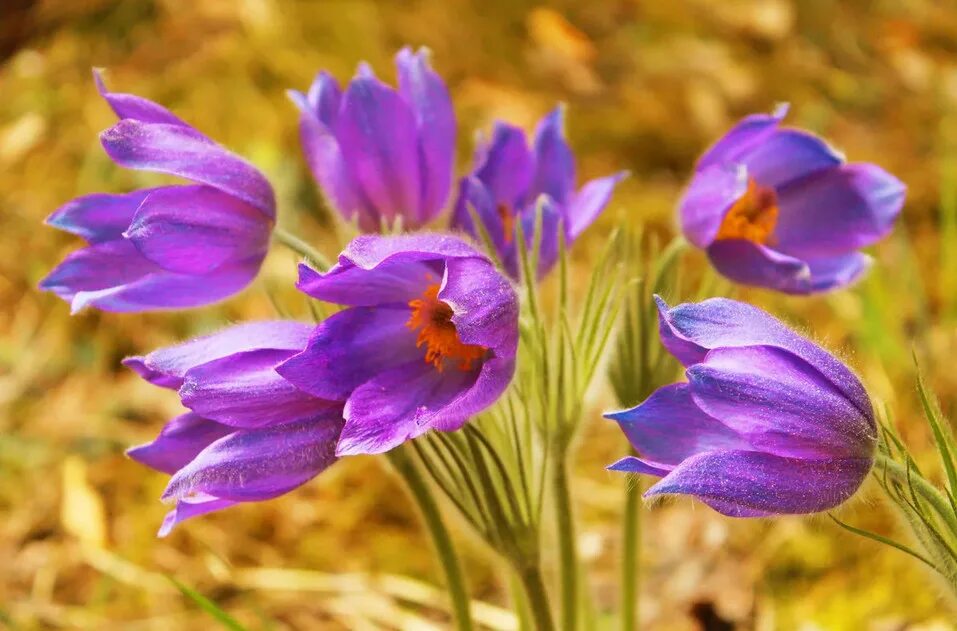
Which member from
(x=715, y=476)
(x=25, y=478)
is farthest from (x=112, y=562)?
(x=715, y=476)

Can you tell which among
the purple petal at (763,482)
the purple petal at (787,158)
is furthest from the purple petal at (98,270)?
the purple petal at (787,158)

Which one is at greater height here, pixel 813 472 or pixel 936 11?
pixel 813 472

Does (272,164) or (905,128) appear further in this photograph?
(905,128)

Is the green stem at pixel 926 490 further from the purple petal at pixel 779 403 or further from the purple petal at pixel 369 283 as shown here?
the purple petal at pixel 369 283

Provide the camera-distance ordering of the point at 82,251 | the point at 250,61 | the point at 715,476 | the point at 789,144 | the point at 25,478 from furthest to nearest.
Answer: the point at 250,61 → the point at 25,478 → the point at 789,144 → the point at 82,251 → the point at 715,476

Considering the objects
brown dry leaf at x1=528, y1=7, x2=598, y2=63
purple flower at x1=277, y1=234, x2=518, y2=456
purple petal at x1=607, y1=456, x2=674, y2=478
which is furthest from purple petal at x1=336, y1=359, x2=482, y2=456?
brown dry leaf at x1=528, y1=7, x2=598, y2=63

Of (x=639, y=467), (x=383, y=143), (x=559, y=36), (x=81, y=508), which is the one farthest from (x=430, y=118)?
(x=559, y=36)

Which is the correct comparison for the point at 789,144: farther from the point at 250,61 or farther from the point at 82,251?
the point at 250,61
